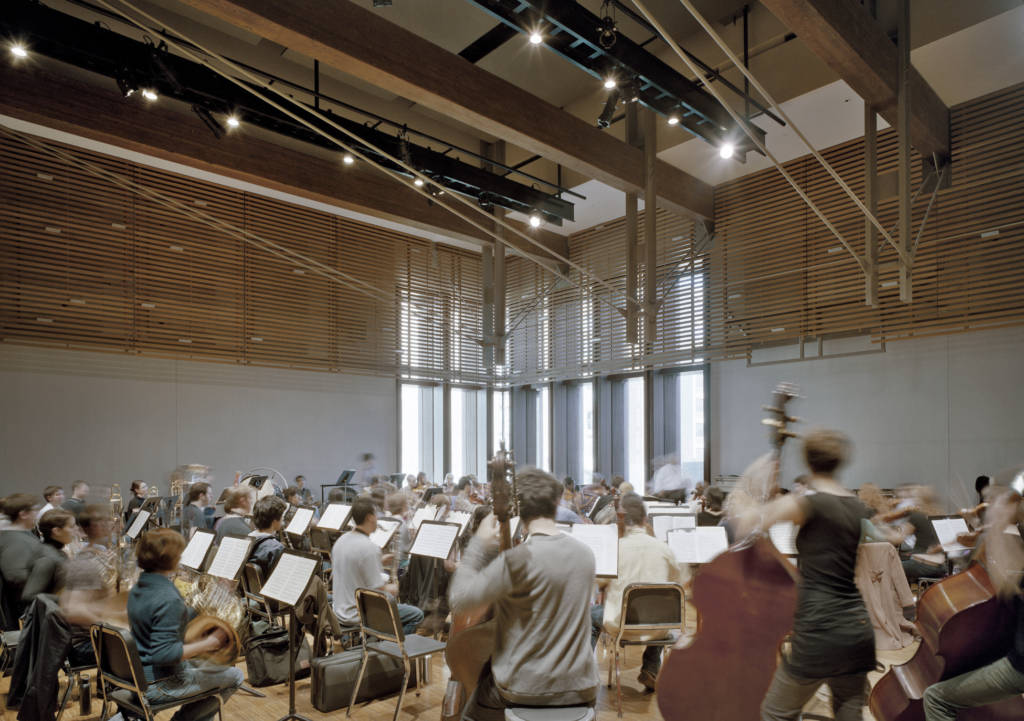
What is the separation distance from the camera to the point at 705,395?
11516 millimetres

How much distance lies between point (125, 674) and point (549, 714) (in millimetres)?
2202

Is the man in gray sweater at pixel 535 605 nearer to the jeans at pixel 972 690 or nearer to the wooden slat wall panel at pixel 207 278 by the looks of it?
the jeans at pixel 972 690

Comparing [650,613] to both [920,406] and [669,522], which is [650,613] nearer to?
[669,522]

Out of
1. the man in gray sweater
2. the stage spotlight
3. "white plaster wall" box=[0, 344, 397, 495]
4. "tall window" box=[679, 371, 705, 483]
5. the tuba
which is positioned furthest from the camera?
"tall window" box=[679, 371, 705, 483]

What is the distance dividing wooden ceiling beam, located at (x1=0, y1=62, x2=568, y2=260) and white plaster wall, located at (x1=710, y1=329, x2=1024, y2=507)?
5.64 meters

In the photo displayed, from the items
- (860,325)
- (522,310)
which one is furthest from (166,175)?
(860,325)

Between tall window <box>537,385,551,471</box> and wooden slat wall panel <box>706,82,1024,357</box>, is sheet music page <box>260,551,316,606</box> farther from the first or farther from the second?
tall window <box>537,385,551,471</box>

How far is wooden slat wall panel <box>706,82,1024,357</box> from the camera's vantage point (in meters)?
8.14

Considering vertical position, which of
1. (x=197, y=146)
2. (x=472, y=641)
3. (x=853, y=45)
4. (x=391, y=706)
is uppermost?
(x=197, y=146)

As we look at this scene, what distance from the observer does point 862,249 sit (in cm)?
936

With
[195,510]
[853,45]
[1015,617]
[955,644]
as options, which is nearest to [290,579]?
[955,644]

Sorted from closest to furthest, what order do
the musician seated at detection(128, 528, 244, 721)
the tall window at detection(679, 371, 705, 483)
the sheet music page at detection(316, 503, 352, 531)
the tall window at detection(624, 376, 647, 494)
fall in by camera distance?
the musician seated at detection(128, 528, 244, 721) → the sheet music page at detection(316, 503, 352, 531) → the tall window at detection(679, 371, 705, 483) → the tall window at detection(624, 376, 647, 494)

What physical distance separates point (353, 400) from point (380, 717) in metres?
9.07

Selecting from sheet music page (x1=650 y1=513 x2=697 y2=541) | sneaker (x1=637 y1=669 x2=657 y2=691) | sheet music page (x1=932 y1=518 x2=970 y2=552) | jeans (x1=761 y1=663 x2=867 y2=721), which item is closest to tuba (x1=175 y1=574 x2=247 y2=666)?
jeans (x1=761 y1=663 x2=867 y2=721)
